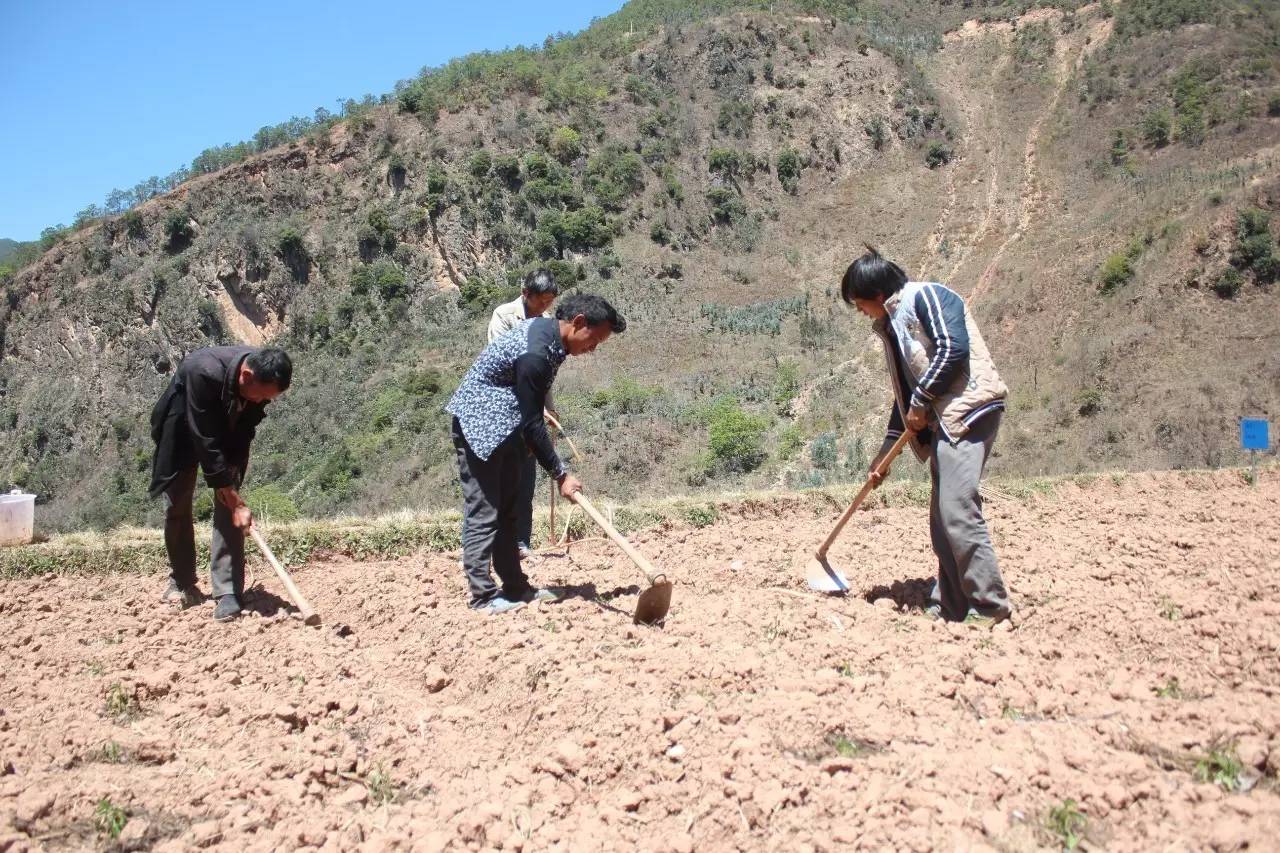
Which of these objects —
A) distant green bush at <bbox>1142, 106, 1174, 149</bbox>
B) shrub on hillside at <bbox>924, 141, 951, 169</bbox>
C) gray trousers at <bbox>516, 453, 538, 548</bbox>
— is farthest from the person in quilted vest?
shrub on hillside at <bbox>924, 141, 951, 169</bbox>

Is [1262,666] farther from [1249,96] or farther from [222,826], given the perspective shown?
[1249,96]

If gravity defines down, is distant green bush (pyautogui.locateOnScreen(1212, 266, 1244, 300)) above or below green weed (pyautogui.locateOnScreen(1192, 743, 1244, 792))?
above

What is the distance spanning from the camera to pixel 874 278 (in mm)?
3938

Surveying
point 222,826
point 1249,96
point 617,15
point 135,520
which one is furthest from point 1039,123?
point 222,826

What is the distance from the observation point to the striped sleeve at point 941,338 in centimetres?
372

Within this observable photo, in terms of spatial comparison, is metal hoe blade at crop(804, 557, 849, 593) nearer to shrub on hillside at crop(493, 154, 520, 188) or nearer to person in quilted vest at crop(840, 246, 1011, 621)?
person in quilted vest at crop(840, 246, 1011, 621)

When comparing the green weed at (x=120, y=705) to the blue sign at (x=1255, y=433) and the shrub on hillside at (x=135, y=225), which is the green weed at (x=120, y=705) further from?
the shrub on hillside at (x=135, y=225)

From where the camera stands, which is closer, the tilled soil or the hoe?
the tilled soil

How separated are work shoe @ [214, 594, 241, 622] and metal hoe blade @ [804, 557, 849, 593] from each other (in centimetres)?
278

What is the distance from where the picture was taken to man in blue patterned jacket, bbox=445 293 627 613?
4.08 meters

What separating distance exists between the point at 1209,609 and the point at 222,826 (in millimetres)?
3395

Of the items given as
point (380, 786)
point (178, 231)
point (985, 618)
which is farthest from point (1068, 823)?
point (178, 231)

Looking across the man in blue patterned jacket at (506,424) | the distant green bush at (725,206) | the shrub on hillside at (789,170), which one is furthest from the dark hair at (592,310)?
the shrub on hillside at (789,170)

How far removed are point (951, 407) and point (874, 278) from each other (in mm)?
625
